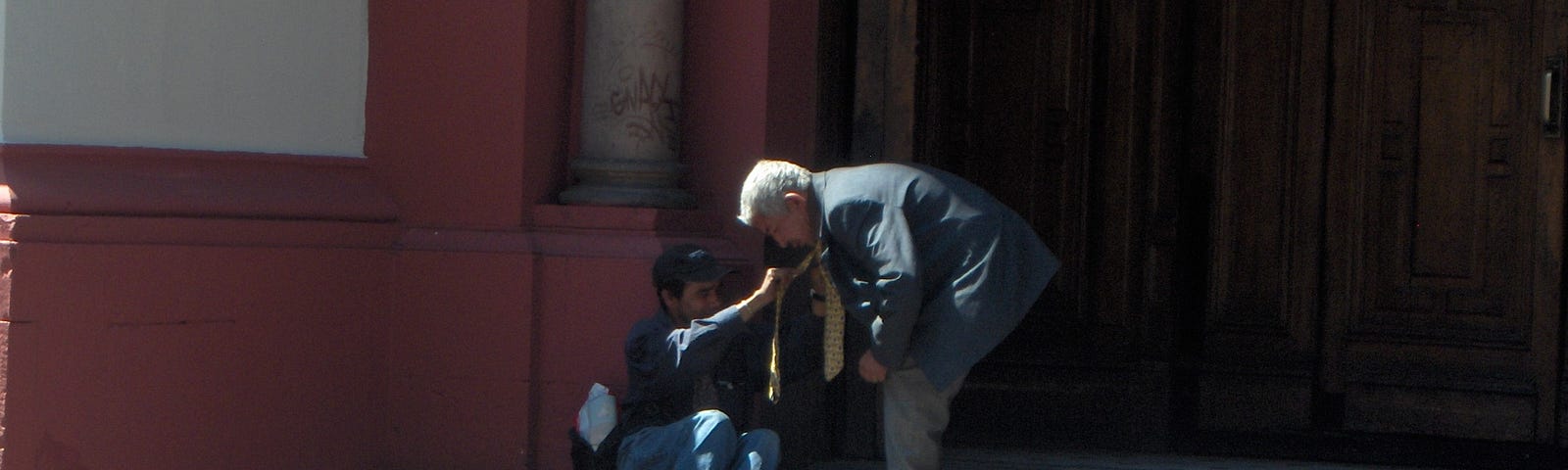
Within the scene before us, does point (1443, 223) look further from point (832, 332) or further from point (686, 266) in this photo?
point (686, 266)

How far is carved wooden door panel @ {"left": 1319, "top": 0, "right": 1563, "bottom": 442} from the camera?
531 cm

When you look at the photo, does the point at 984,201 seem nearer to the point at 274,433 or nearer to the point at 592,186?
the point at 592,186

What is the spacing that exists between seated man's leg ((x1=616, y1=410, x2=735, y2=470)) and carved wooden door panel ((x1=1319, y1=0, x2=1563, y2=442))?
2453 mm

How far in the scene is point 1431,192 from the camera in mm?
5441

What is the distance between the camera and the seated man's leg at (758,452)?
4.14 m

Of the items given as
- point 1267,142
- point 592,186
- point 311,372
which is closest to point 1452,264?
point 1267,142

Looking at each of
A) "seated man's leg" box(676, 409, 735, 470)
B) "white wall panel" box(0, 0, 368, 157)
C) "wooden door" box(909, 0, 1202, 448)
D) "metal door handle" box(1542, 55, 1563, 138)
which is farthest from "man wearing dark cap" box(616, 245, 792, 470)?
"metal door handle" box(1542, 55, 1563, 138)

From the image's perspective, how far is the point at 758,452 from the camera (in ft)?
13.7

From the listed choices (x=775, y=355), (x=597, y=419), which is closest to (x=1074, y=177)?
(x=775, y=355)

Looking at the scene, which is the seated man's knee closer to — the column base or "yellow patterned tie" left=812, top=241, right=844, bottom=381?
"yellow patterned tie" left=812, top=241, right=844, bottom=381

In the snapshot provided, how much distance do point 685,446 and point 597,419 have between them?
0.33m

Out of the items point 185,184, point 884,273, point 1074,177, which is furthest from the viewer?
point 1074,177

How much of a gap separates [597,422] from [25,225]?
63.9 inches

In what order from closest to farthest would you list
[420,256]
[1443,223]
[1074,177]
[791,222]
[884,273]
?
[884,273]
[791,222]
[420,256]
[1443,223]
[1074,177]
